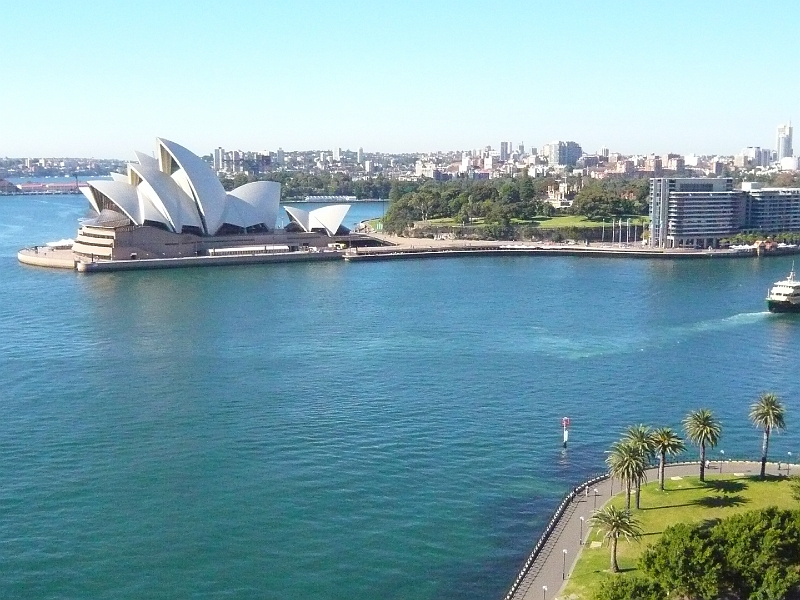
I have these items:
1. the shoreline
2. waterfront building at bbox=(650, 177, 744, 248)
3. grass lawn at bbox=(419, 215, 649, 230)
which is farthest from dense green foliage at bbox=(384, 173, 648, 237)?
waterfront building at bbox=(650, 177, 744, 248)

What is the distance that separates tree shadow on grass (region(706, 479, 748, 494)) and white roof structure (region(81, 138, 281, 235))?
34595 mm

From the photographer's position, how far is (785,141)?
632 ft

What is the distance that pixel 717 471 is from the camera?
15.4 meters

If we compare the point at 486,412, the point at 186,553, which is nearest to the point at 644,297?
the point at 486,412

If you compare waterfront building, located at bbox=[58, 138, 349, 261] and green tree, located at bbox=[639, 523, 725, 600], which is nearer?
green tree, located at bbox=[639, 523, 725, 600]

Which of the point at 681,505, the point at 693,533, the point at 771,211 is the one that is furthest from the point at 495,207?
the point at 693,533

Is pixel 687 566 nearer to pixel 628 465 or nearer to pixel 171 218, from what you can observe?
pixel 628 465

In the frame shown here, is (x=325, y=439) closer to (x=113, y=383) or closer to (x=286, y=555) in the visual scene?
(x=286, y=555)

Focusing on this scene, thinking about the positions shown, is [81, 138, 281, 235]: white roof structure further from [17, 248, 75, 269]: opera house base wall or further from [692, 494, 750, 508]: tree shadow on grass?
[692, 494, 750, 508]: tree shadow on grass

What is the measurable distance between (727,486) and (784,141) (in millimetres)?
195086

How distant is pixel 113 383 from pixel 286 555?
9.73m

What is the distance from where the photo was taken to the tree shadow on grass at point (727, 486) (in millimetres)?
14406

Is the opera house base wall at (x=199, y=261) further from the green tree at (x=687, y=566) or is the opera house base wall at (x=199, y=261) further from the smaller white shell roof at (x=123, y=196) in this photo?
the green tree at (x=687, y=566)

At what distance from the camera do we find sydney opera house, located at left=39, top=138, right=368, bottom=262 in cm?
4412
